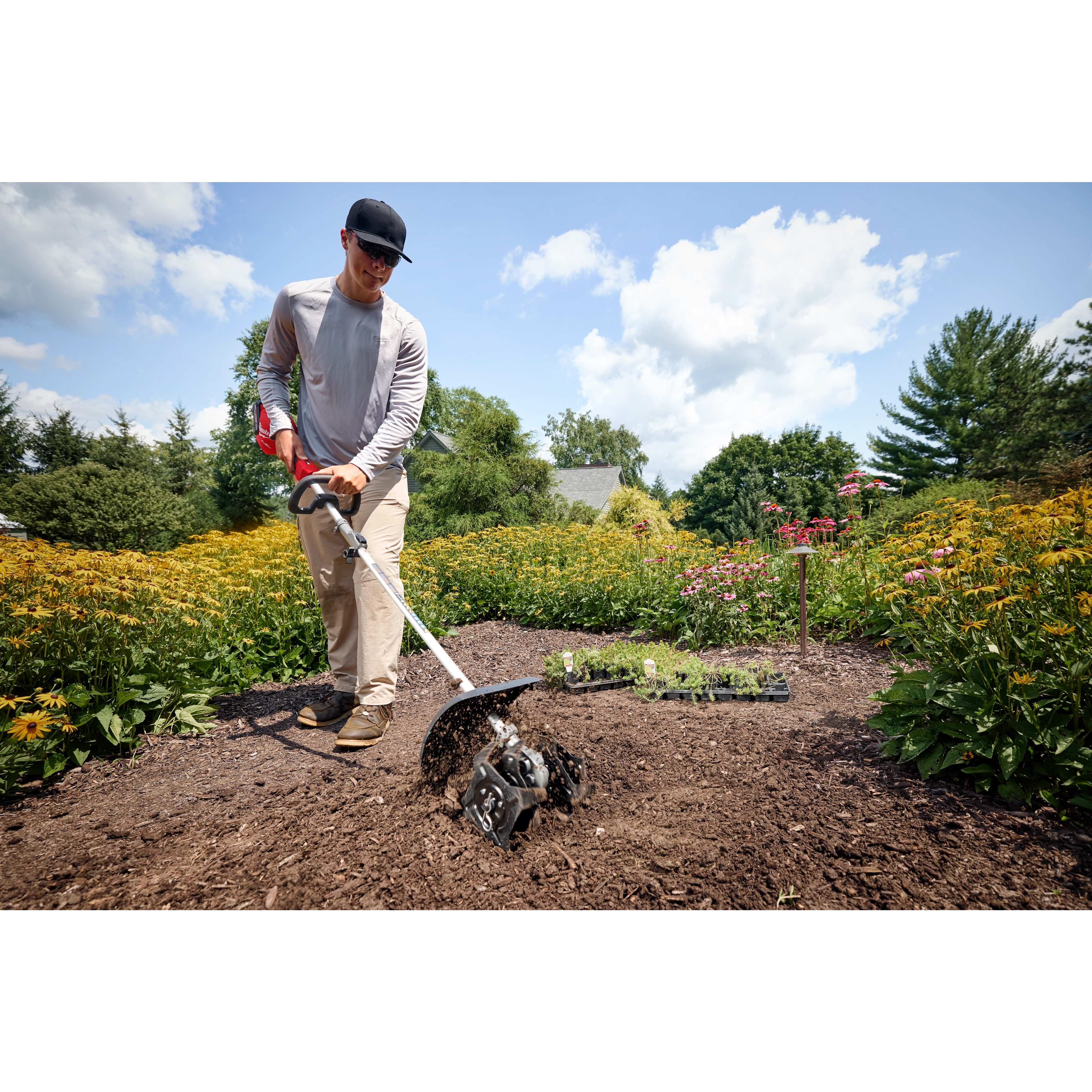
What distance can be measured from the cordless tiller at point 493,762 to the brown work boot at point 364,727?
0.44 meters

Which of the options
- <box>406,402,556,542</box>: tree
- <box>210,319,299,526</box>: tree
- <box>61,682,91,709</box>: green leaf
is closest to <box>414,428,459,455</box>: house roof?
<box>210,319,299,526</box>: tree

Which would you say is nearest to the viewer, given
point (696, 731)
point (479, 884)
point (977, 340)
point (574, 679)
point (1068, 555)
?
point (479, 884)

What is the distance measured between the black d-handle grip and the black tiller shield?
1.00 m

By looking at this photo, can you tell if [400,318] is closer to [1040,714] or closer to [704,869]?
[704,869]

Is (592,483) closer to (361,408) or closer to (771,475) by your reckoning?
(771,475)

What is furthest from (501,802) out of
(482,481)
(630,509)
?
(630,509)

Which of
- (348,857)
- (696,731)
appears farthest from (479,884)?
(696,731)

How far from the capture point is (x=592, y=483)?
34875 millimetres

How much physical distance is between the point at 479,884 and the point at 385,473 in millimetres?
1860

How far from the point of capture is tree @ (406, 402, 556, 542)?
1362 cm

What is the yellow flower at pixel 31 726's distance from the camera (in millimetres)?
1936

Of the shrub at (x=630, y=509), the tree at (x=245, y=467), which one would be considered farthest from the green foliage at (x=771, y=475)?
the tree at (x=245, y=467)

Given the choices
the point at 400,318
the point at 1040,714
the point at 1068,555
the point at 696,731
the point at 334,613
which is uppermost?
the point at 400,318

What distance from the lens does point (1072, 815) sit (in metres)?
1.52
